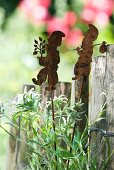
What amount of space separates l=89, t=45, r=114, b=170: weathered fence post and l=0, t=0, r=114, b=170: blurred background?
6.78ft

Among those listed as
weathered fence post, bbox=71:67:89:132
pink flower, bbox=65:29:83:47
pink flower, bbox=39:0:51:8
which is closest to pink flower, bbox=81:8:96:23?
pink flower, bbox=65:29:83:47

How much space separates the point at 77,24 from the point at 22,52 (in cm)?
65

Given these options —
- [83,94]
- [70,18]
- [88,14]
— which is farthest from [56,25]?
[83,94]

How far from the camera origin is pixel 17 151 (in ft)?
8.76

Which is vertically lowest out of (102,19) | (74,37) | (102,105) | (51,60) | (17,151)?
(17,151)

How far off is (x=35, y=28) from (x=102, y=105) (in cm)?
280

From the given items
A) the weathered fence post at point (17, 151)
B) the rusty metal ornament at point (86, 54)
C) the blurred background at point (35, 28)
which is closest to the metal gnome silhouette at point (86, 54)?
the rusty metal ornament at point (86, 54)

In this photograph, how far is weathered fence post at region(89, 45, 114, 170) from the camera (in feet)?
6.44

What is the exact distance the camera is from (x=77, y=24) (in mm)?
4500

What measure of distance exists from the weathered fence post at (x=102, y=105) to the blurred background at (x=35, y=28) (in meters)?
2.07

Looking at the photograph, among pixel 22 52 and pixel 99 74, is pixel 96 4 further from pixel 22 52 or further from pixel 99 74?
pixel 99 74

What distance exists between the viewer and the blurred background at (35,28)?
14.4 feet

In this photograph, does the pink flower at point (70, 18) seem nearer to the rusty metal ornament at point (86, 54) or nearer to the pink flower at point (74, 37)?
the pink flower at point (74, 37)

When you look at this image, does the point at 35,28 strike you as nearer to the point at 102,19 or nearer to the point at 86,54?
the point at 102,19
